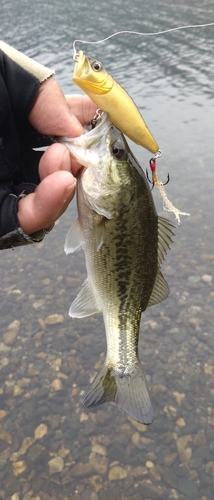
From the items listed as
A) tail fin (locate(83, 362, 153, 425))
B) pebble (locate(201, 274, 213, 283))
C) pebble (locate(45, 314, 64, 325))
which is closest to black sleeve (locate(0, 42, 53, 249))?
tail fin (locate(83, 362, 153, 425))

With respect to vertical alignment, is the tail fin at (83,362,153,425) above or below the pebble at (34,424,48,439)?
above

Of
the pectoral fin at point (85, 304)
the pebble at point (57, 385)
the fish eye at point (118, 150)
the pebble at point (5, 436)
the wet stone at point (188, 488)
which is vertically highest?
the fish eye at point (118, 150)

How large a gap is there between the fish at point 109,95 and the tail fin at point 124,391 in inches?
62.4

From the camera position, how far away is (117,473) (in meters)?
5.10

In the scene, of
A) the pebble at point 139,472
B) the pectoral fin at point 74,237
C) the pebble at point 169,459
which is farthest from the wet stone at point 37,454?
the pectoral fin at point 74,237

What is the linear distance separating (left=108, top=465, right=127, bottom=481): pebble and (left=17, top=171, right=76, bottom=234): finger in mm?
3667

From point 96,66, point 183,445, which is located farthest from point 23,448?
point 96,66

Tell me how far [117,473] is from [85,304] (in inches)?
122

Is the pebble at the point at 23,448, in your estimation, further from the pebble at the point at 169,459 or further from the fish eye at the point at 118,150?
the fish eye at the point at 118,150

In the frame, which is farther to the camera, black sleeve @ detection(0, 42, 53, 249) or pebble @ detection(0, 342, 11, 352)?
pebble @ detection(0, 342, 11, 352)

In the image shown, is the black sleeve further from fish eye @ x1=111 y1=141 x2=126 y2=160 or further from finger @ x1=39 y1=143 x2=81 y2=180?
fish eye @ x1=111 y1=141 x2=126 y2=160

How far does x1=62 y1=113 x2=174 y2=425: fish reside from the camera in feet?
8.61

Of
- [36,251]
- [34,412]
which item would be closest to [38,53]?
[36,251]

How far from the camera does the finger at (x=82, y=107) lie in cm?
311
